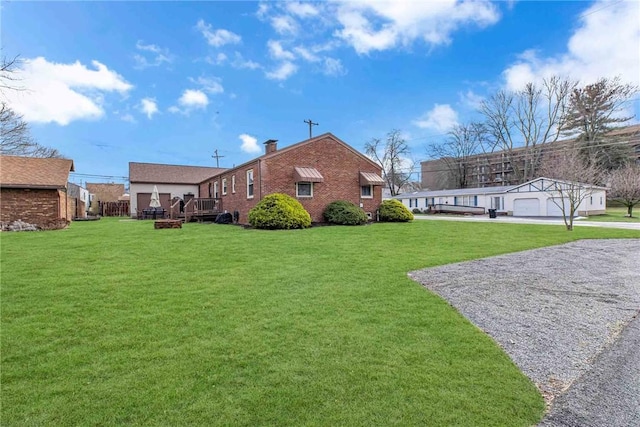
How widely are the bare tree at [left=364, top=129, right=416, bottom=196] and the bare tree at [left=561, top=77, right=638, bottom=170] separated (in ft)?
68.9

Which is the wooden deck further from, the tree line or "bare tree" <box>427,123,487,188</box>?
"bare tree" <box>427,123,487,188</box>

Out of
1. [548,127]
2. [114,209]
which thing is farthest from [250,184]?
[548,127]

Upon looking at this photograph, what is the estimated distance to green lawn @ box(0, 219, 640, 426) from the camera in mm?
2680

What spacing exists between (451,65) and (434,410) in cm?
2305

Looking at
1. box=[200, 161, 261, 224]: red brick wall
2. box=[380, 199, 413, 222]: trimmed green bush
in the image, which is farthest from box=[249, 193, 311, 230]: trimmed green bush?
box=[380, 199, 413, 222]: trimmed green bush

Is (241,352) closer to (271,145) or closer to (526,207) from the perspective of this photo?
(271,145)

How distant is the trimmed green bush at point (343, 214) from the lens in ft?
60.2

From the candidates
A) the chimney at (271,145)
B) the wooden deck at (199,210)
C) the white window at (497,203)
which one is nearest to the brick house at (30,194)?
the wooden deck at (199,210)

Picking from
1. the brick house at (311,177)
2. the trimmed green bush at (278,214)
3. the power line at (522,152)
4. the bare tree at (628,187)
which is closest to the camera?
the trimmed green bush at (278,214)

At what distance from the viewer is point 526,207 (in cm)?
3488

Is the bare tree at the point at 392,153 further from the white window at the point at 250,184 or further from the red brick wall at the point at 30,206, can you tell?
the red brick wall at the point at 30,206

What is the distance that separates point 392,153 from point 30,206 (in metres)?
43.3

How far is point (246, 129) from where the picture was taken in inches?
1323

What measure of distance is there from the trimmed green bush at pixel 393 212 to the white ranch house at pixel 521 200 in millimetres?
14761
